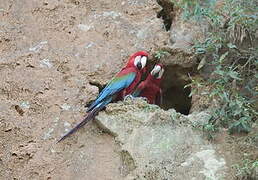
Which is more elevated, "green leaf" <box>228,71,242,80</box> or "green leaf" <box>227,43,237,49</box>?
"green leaf" <box>227,43,237,49</box>

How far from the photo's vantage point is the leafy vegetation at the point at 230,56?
3169mm

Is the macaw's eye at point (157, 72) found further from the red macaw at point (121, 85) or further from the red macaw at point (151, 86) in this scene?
the red macaw at point (121, 85)

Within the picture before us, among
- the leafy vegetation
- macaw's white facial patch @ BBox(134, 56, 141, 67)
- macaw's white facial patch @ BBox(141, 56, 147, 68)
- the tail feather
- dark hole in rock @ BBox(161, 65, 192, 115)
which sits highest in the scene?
the leafy vegetation

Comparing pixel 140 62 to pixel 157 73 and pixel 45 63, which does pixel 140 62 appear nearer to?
pixel 157 73

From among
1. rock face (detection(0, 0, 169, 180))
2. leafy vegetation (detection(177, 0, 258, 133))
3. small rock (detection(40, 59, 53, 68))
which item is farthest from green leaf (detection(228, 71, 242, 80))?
small rock (detection(40, 59, 53, 68))

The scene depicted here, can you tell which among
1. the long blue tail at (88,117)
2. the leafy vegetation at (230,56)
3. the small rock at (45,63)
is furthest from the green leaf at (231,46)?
the small rock at (45,63)

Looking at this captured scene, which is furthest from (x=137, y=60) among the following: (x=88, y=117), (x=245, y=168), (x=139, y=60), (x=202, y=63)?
(x=245, y=168)

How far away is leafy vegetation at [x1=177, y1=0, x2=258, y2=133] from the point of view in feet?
10.4

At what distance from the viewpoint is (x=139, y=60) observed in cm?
353

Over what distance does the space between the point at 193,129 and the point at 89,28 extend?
1090 millimetres

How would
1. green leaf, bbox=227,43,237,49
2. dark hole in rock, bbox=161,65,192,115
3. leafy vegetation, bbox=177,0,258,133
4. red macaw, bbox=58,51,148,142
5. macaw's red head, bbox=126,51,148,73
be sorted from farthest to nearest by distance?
dark hole in rock, bbox=161,65,192,115
macaw's red head, bbox=126,51,148,73
green leaf, bbox=227,43,237,49
red macaw, bbox=58,51,148,142
leafy vegetation, bbox=177,0,258,133

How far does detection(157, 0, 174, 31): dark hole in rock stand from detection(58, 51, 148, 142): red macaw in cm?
52

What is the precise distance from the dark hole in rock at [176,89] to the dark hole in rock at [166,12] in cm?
37

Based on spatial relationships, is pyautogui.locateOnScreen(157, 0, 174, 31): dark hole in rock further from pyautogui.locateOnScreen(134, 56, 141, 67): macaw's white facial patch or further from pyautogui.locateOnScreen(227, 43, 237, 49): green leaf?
pyautogui.locateOnScreen(227, 43, 237, 49): green leaf
